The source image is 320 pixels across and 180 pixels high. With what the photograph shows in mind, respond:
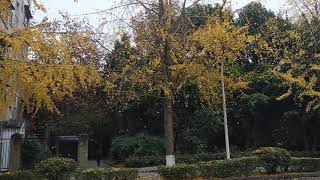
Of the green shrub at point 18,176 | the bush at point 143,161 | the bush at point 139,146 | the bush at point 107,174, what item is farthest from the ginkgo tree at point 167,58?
the bush at point 139,146

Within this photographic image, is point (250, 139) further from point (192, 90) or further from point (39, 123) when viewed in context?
point (39, 123)

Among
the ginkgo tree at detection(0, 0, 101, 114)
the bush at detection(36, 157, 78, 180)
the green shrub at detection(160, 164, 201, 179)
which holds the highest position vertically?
the ginkgo tree at detection(0, 0, 101, 114)

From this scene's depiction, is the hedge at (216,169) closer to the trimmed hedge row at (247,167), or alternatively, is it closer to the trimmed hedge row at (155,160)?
the trimmed hedge row at (247,167)

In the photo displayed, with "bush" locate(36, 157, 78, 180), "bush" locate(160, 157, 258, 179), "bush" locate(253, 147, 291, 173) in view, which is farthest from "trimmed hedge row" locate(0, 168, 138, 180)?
"bush" locate(253, 147, 291, 173)

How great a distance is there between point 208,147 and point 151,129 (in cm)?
423

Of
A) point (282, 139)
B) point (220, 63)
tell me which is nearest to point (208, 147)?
point (282, 139)

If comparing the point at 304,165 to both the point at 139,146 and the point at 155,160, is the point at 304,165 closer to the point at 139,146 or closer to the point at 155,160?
the point at 155,160

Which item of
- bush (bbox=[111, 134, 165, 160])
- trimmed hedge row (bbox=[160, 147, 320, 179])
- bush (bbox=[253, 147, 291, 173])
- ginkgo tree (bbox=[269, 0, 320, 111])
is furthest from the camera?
bush (bbox=[111, 134, 165, 160])

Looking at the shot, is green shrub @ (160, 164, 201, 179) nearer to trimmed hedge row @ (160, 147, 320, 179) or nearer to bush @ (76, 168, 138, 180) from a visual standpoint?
trimmed hedge row @ (160, 147, 320, 179)

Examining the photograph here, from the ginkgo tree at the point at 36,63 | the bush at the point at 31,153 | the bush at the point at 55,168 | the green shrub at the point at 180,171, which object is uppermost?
the ginkgo tree at the point at 36,63

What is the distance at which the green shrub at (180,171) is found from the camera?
53.4 ft

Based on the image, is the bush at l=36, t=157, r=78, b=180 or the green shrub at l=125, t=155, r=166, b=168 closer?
the bush at l=36, t=157, r=78, b=180

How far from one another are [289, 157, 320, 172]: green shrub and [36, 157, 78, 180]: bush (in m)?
9.32

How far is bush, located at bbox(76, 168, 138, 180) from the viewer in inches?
597
